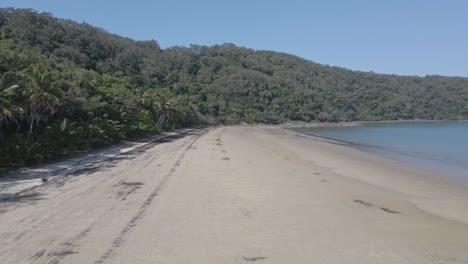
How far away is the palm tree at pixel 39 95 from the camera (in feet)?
Answer: 74.6

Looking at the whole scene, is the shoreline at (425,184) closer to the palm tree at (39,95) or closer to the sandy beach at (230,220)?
the sandy beach at (230,220)

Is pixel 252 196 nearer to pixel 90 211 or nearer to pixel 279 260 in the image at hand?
pixel 90 211

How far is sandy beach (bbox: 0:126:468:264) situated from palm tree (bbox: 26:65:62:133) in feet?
23.2

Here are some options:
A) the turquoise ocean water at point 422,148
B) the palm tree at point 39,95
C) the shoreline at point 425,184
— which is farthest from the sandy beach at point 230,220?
the turquoise ocean water at point 422,148

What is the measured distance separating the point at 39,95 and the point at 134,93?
3264 centimetres

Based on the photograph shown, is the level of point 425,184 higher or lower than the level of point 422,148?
higher

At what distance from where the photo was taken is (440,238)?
927 cm

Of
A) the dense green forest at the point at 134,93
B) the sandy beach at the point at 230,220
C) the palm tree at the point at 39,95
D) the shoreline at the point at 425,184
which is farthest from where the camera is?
the dense green forest at the point at 134,93

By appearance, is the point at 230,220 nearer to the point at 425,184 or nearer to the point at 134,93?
the point at 425,184

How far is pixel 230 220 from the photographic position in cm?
1023

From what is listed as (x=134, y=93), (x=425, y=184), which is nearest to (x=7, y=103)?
(x=425, y=184)

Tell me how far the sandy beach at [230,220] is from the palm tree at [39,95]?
7060mm

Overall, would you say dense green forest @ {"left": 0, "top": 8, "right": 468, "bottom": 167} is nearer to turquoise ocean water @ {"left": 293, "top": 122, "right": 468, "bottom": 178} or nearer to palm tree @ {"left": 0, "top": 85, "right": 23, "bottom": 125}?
palm tree @ {"left": 0, "top": 85, "right": 23, "bottom": 125}

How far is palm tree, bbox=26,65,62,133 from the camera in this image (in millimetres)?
22750
